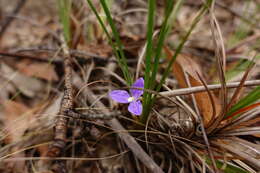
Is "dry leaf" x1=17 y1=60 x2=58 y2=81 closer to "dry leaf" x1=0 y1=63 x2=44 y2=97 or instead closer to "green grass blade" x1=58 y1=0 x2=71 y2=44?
"dry leaf" x1=0 y1=63 x2=44 y2=97

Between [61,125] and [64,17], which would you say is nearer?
[61,125]

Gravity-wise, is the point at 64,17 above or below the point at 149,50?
above

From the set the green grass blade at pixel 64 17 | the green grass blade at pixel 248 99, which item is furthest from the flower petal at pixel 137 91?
the green grass blade at pixel 64 17

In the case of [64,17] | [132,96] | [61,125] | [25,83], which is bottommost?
[61,125]

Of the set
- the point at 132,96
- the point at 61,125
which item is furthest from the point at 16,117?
the point at 132,96

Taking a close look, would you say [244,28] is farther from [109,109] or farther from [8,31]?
[8,31]

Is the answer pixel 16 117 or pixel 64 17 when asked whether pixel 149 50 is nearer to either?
pixel 64 17
